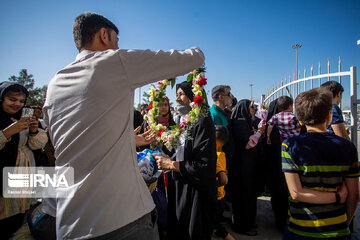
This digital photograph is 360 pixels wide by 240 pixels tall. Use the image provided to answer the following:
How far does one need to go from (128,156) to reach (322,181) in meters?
1.56

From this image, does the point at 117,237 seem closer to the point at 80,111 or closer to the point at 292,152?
the point at 80,111

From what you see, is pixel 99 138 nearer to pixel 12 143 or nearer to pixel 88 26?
pixel 88 26

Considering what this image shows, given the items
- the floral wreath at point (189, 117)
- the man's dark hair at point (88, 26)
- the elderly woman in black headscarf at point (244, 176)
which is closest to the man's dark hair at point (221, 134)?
the floral wreath at point (189, 117)

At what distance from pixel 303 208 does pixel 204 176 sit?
96 centimetres

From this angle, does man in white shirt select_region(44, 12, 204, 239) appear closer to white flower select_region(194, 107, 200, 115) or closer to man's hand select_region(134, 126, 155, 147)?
man's hand select_region(134, 126, 155, 147)

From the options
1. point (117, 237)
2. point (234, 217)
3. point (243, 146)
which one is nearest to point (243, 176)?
point (243, 146)

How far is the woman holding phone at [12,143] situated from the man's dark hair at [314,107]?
3232mm

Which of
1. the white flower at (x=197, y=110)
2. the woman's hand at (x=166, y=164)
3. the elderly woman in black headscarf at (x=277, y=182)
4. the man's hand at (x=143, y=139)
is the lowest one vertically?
the elderly woman in black headscarf at (x=277, y=182)

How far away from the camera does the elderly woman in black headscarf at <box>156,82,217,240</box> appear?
2.29 m

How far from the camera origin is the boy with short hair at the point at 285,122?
3775mm

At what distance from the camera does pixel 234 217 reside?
371 cm

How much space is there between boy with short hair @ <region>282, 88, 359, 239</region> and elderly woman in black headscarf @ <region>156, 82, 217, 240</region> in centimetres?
83

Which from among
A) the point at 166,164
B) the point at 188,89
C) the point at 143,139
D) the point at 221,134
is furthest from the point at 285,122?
the point at 143,139

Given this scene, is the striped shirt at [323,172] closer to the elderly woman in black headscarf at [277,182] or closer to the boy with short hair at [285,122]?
the elderly woman in black headscarf at [277,182]
